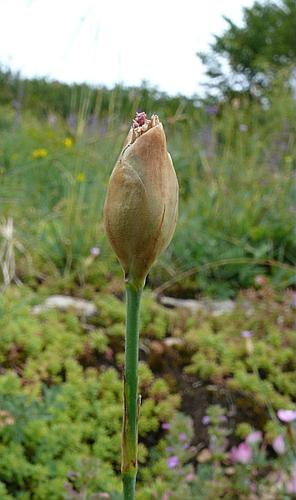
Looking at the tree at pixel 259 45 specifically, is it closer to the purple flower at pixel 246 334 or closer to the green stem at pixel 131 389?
the purple flower at pixel 246 334

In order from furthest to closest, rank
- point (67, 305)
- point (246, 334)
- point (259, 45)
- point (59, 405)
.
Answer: point (259, 45)
point (67, 305)
point (246, 334)
point (59, 405)

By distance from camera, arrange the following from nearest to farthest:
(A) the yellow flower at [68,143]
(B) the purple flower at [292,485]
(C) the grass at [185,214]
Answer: (B) the purple flower at [292,485] < (C) the grass at [185,214] < (A) the yellow flower at [68,143]

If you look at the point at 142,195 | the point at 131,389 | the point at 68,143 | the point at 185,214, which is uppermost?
the point at 142,195

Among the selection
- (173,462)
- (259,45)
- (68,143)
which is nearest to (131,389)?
(173,462)

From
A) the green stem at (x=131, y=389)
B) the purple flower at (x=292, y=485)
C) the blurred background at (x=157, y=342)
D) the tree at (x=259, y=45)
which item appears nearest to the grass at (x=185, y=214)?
the blurred background at (x=157, y=342)

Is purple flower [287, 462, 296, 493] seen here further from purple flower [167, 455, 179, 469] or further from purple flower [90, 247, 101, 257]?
purple flower [90, 247, 101, 257]

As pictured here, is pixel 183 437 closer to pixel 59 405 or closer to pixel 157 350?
pixel 59 405
